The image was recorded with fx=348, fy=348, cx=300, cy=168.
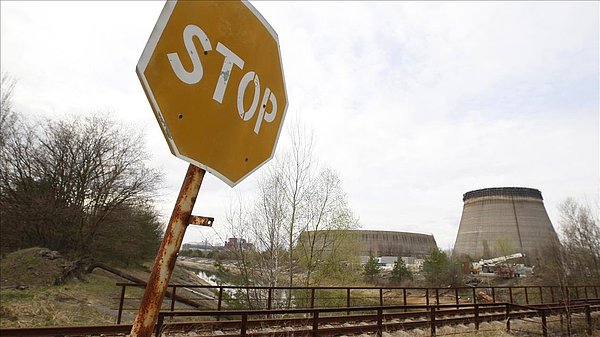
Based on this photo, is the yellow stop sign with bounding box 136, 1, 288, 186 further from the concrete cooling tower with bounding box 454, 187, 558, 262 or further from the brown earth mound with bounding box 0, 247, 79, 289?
the concrete cooling tower with bounding box 454, 187, 558, 262

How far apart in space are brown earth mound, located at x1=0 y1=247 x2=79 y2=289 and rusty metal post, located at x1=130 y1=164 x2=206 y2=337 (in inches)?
661

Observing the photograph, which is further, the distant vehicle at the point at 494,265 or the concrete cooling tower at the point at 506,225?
the concrete cooling tower at the point at 506,225

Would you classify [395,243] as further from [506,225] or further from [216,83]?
[216,83]

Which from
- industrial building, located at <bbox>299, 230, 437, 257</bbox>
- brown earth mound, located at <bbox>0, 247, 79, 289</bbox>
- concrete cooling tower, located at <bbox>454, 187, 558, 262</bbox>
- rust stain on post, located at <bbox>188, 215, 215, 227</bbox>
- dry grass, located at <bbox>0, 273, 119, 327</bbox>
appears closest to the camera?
rust stain on post, located at <bbox>188, 215, 215, 227</bbox>

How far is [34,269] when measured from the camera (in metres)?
15.8

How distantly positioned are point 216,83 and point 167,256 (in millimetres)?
671

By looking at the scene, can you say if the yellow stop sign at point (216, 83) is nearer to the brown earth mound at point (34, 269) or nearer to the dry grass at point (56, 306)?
the dry grass at point (56, 306)

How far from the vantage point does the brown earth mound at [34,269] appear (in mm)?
14539

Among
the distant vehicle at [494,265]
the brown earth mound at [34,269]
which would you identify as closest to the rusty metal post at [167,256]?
the brown earth mound at [34,269]

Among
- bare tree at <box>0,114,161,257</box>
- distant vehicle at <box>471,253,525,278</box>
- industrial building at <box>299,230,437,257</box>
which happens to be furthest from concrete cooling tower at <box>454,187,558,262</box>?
bare tree at <box>0,114,161,257</box>

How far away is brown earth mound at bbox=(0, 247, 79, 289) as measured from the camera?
14.5 meters

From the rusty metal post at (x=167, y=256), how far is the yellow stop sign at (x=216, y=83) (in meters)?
0.09

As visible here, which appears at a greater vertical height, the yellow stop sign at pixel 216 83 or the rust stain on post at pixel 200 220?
the yellow stop sign at pixel 216 83

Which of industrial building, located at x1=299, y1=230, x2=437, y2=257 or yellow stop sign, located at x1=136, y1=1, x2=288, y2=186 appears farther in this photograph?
industrial building, located at x1=299, y1=230, x2=437, y2=257
